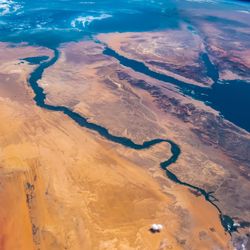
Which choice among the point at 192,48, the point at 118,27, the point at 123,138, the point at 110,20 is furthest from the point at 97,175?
the point at 110,20

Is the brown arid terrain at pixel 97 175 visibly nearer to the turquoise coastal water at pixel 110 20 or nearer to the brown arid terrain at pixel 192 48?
the turquoise coastal water at pixel 110 20

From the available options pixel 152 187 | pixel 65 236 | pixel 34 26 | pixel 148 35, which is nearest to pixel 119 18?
pixel 148 35

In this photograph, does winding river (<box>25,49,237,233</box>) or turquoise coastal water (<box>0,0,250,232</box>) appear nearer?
winding river (<box>25,49,237,233</box>)

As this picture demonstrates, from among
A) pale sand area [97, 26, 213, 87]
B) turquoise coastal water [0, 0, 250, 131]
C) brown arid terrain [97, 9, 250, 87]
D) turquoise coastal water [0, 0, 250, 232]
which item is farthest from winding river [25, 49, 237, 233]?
turquoise coastal water [0, 0, 250, 131]

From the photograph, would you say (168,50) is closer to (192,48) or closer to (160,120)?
(192,48)

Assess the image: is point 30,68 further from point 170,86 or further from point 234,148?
point 234,148

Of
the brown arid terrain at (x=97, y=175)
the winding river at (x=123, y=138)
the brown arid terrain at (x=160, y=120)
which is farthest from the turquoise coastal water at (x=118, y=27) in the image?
the brown arid terrain at (x=97, y=175)

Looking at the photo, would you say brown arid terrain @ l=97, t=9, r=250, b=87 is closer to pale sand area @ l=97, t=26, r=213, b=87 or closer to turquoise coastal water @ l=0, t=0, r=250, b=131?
pale sand area @ l=97, t=26, r=213, b=87
